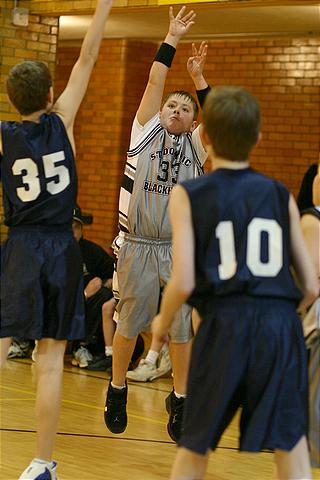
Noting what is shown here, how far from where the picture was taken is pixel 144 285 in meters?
5.58

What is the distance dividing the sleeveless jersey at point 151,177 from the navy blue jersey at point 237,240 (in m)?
2.20

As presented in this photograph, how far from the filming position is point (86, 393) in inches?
304

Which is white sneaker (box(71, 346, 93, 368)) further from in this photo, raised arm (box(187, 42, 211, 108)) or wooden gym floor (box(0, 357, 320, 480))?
raised arm (box(187, 42, 211, 108))

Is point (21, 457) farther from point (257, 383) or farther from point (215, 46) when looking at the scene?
point (215, 46)

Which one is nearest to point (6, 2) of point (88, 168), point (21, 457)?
point (88, 168)

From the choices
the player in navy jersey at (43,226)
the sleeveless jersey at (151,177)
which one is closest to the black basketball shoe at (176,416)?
the sleeveless jersey at (151,177)

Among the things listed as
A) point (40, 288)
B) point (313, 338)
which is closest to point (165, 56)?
point (40, 288)

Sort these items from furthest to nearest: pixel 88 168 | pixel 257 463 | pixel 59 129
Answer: pixel 88 168, pixel 257 463, pixel 59 129

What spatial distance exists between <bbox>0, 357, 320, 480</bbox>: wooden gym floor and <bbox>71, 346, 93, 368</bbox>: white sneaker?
1.16m

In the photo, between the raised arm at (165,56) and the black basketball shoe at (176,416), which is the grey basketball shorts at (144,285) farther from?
the raised arm at (165,56)

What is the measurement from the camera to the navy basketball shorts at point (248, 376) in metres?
Answer: 3.30

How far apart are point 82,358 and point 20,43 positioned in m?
3.23

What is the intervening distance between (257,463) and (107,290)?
419 centimetres

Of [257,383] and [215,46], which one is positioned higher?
[215,46]
